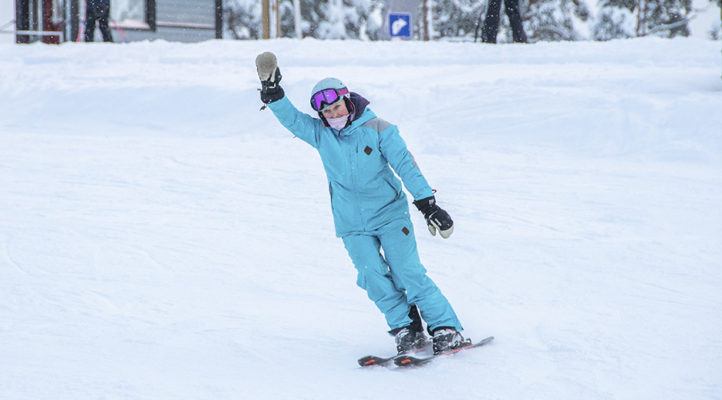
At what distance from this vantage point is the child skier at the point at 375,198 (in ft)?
11.5

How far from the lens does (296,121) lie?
3.59 m

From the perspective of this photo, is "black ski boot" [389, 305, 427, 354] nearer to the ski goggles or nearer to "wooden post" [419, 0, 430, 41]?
the ski goggles

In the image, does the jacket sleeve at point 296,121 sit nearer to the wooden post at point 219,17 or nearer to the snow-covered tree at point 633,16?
the wooden post at point 219,17

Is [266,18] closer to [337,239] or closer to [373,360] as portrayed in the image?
[337,239]

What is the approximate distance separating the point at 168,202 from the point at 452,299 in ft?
10.4

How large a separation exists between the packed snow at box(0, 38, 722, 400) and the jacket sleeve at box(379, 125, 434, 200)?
0.85m

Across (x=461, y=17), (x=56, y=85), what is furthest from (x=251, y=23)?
(x=56, y=85)

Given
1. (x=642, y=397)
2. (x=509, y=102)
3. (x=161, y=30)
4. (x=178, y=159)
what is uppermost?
(x=161, y=30)

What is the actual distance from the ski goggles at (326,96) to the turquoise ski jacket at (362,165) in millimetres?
80

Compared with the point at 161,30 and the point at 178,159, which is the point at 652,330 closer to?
the point at 178,159

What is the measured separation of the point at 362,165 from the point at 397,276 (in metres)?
0.59

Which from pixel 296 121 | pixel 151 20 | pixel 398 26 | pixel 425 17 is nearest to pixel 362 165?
pixel 296 121

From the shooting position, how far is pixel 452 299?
4.68 meters

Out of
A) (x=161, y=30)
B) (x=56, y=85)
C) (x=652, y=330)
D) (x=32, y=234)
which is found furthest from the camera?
(x=161, y=30)
